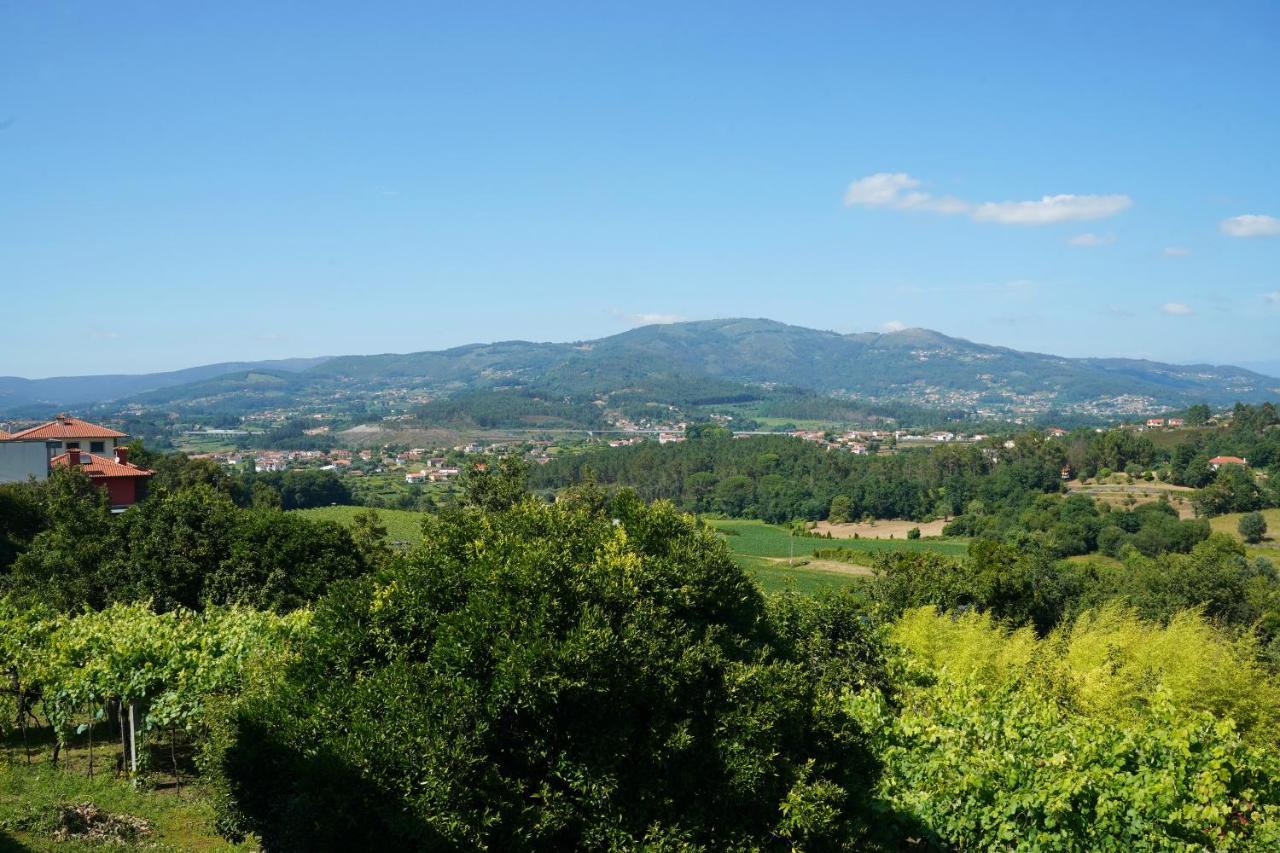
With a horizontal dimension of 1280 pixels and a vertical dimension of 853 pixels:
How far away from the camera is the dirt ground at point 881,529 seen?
78.7m

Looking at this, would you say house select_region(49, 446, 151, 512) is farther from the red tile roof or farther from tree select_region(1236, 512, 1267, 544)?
the red tile roof

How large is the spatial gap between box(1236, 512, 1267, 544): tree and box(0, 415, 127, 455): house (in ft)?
233

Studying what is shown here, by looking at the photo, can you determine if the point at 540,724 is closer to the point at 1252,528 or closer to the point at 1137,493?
the point at 1252,528

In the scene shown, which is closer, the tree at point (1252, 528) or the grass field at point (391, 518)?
the grass field at point (391, 518)

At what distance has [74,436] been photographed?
159ft

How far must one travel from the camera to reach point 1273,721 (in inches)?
725

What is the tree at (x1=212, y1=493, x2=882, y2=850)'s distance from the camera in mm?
8078

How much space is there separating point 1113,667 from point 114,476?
40621 millimetres

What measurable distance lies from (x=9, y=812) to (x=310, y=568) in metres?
12.3

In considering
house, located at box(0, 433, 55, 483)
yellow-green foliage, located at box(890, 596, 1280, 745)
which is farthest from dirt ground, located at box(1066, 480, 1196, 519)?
house, located at box(0, 433, 55, 483)

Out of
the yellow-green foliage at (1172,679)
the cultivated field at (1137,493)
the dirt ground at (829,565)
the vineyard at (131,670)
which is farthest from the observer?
the cultivated field at (1137,493)

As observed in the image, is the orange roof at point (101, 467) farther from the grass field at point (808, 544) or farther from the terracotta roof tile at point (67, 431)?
the grass field at point (808, 544)

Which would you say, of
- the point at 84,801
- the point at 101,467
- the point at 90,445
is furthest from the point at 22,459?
the point at 84,801

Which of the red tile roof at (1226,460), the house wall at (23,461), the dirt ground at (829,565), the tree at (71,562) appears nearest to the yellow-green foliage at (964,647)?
the tree at (71,562)
